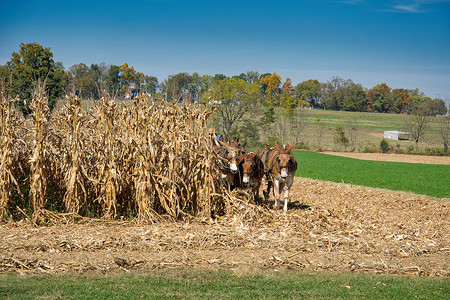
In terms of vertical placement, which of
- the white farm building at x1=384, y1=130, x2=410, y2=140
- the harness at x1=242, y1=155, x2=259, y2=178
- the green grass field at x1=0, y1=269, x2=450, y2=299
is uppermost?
the harness at x1=242, y1=155, x2=259, y2=178

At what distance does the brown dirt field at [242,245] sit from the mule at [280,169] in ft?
3.76

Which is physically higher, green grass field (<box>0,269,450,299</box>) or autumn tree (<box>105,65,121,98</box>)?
autumn tree (<box>105,65,121,98</box>)

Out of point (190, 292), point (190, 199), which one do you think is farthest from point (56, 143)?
point (190, 292)

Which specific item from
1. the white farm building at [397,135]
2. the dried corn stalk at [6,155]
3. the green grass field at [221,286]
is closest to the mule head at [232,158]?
the green grass field at [221,286]

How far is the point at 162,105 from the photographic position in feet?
35.3

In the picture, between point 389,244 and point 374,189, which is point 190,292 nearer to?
point 389,244

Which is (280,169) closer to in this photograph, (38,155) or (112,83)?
(112,83)

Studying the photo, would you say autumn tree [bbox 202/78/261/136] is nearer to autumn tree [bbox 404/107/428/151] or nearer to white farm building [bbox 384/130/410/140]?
autumn tree [bbox 404/107/428/151]

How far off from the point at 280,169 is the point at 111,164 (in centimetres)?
454

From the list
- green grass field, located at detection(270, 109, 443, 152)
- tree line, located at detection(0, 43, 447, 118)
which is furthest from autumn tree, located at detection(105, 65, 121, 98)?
green grass field, located at detection(270, 109, 443, 152)

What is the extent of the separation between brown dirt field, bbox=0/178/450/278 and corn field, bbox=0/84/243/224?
0.59 m

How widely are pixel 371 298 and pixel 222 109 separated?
44.5m

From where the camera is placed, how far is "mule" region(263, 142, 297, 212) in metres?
11.5

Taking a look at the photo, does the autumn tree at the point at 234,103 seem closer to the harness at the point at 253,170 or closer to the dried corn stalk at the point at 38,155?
the harness at the point at 253,170
